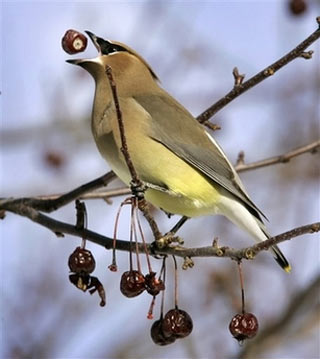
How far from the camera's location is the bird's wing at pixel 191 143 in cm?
400

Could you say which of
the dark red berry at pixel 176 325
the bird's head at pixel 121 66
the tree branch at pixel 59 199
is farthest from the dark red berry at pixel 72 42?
the dark red berry at pixel 176 325

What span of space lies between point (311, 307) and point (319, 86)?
225 cm

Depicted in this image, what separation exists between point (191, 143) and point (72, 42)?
34.7 inches

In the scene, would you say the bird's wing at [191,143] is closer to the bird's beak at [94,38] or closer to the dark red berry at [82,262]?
the bird's beak at [94,38]

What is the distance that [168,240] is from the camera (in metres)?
3.19

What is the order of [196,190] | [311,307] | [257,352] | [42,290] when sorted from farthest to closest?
1. [42,290]
2. [311,307]
3. [257,352]
4. [196,190]

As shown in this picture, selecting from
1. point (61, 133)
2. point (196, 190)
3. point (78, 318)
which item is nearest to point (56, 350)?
point (78, 318)

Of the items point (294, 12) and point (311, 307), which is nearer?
point (294, 12)

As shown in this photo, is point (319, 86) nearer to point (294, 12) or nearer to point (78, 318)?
point (294, 12)

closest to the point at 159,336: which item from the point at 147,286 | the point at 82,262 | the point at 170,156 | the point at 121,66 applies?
the point at 147,286

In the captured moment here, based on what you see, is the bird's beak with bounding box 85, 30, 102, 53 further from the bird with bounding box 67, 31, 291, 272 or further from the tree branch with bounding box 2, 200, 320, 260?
the tree branch with bounding box 2, 200, 320, 260

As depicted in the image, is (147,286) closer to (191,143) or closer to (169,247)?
(169,247)

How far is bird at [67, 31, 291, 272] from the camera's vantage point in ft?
12.6

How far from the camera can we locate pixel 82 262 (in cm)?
318
